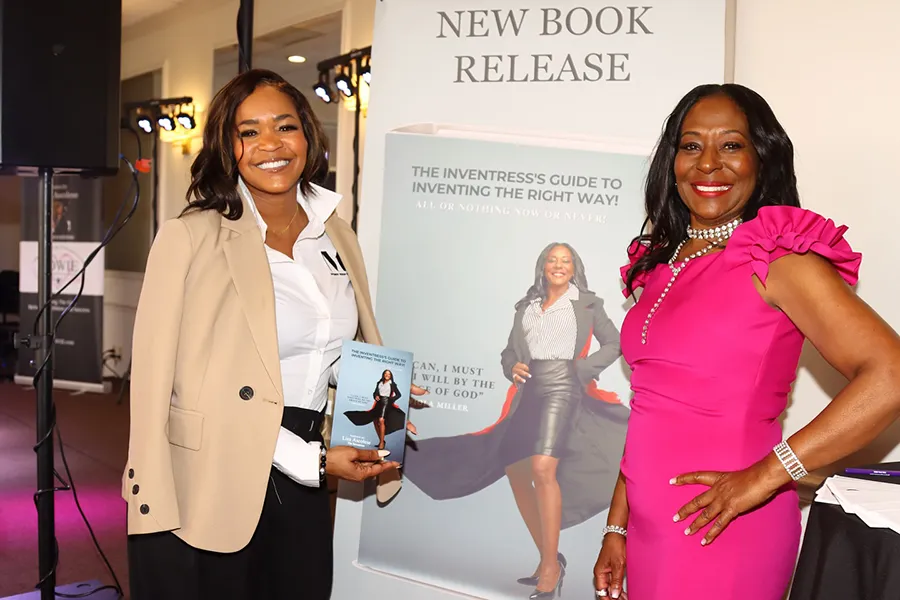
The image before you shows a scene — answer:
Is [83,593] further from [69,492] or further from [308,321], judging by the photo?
[69,492]

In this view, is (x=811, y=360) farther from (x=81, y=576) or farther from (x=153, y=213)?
(x=153, y=213)

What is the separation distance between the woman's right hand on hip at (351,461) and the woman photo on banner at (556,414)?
1.94 feet

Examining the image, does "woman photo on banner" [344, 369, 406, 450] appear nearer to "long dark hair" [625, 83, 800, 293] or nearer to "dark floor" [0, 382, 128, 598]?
"long dark hair" [625, 83, 800, 293]

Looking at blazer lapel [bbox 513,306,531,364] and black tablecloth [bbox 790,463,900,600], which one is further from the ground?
blazer lapel [bbox 513,306,531,364]

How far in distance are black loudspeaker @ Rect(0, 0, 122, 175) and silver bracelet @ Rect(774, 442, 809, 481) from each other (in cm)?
233

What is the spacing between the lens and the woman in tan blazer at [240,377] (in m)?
1.77

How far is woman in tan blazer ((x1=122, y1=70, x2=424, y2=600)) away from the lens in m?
1.77

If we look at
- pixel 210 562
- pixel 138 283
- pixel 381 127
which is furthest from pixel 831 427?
pixel 138 283

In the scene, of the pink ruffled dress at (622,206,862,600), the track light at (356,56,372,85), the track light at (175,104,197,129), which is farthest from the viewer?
the track light at (175,104,197,129)

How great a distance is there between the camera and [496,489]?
2492 mm

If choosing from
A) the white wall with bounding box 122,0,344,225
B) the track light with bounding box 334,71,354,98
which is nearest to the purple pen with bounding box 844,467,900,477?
the track light with bounding box 334,71,354,98

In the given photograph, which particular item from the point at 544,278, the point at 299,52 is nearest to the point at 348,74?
the point at 299,52

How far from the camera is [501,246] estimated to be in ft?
8.13

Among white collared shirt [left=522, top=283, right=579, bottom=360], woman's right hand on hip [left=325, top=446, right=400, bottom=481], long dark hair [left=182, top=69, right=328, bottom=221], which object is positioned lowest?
woman's right hand on hip [left=325, top=446, right=400, bottom=481]
